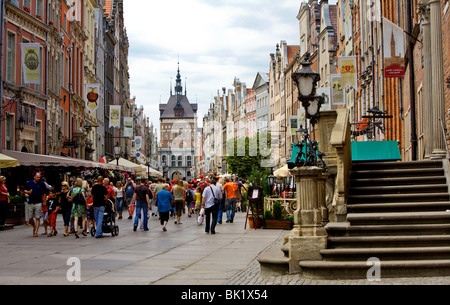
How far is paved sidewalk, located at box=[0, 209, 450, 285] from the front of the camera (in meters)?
10.2

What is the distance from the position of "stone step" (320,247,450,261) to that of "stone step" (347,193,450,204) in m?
3.06

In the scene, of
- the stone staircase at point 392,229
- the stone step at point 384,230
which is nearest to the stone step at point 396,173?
the stone staircase at point 392,229

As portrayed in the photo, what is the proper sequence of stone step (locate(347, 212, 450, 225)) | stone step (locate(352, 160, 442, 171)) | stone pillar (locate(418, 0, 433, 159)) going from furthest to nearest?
stone pillar (locate(418, 0, 433, 159)) → stone step (locate(352, 160, 442, 171)) → stone step (locate(347, 212, 450, 225))

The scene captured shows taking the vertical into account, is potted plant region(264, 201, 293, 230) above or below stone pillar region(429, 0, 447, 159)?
below

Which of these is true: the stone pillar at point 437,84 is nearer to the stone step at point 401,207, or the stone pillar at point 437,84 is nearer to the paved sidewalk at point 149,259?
the stone step at point 401,207

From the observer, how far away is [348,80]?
31.7 meters

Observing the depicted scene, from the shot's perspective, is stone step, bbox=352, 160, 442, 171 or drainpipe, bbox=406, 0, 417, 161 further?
drainpipe, bbox=406, 0, 417, 161

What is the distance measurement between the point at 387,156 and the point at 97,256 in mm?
9872

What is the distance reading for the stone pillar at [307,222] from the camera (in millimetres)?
10516

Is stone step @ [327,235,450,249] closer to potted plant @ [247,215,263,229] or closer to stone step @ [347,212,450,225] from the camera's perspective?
stone step @ [347,212,450,225]

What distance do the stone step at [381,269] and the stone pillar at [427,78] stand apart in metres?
7.15

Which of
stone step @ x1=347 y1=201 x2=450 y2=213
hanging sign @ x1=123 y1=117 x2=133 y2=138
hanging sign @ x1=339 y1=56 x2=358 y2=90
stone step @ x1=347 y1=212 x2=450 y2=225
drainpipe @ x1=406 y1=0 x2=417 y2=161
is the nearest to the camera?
stone step @ x1=347 y1=212 x2=450 y2=225

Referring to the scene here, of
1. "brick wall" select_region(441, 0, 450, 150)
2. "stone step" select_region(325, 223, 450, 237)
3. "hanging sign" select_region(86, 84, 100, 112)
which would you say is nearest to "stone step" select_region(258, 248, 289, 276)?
"stone step" select_region(325, 223, 450, 237)
